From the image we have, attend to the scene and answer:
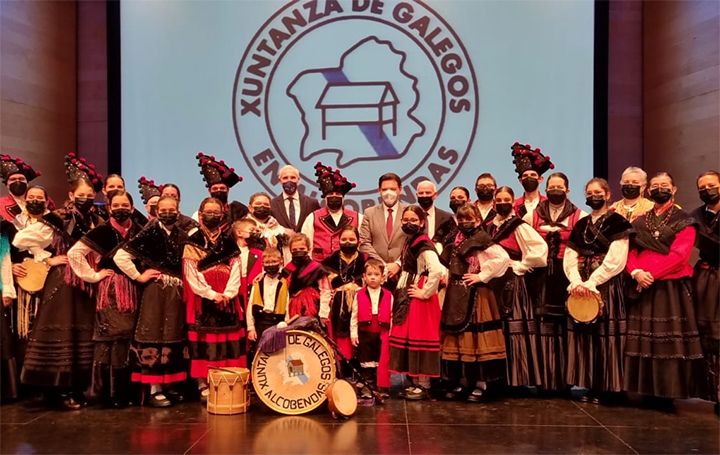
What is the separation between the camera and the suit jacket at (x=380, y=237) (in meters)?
4.90

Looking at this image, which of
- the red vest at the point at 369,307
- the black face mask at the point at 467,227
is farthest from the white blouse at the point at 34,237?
the black face mask at the point at 467,227

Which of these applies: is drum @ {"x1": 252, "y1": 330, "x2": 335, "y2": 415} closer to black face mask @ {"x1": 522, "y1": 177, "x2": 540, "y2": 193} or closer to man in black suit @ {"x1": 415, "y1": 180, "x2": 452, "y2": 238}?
man in black suit @ {"x1": 415, "y1": 180, "x2": 452, "y2": 238}

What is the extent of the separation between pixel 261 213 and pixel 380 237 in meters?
1.01

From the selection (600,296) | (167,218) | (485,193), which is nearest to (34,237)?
(167,218)

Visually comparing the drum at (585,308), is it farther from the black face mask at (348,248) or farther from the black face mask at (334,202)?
the black face mask at (334,202)

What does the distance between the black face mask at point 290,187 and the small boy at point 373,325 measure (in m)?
1.28

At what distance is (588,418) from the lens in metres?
3.88

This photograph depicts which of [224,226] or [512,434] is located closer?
[512,434]

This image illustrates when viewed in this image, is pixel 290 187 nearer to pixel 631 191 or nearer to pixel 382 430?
pixel 382 430

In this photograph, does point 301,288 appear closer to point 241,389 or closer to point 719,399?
point 241,389

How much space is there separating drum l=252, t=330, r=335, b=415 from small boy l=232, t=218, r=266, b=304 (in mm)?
640

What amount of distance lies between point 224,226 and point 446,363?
1.91 metres

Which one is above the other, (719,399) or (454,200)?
(454,200)

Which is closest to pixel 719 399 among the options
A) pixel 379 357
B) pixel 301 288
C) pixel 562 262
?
pixel 562 262
